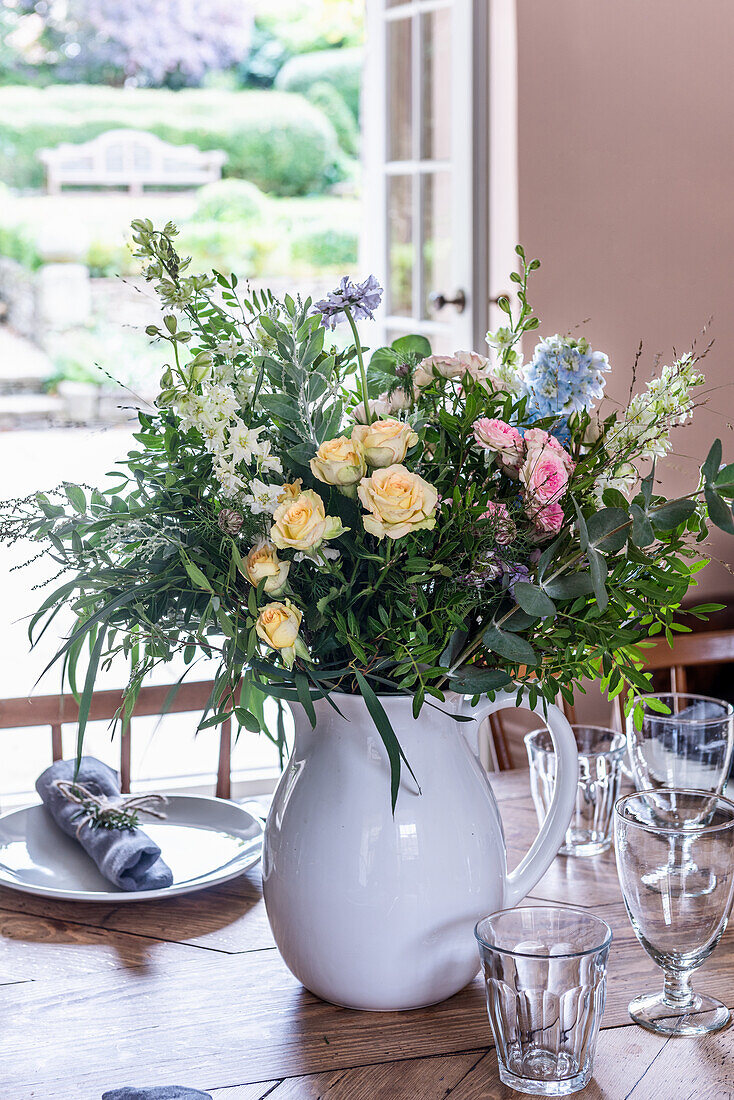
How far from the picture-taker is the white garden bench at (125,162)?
10445 millimetres

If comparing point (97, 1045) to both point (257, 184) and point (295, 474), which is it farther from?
point (257, 184)

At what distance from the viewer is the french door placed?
97.6 inches

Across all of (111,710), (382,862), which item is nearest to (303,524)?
(382,862)

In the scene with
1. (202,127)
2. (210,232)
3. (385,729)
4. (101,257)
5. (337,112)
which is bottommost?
(385,729)

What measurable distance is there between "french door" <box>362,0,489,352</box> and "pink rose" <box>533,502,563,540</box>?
6.03ft

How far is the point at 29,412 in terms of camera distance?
871 centimetres

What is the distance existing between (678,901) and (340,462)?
0.36 metres

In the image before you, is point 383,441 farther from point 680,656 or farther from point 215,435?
point 680,656

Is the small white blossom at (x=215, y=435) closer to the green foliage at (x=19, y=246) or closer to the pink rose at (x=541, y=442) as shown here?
the pink rose at (x=541, y=442)

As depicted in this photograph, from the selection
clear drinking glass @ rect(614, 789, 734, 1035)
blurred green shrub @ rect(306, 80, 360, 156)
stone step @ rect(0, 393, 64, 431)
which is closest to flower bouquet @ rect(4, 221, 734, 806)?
clear drinking glass @ rect(614, 789, 734, 1035)

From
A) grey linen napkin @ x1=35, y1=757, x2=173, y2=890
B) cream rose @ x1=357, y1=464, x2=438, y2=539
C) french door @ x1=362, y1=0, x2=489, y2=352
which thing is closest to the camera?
cream rose @ x1=357, y1=464, x2=438, y2=539

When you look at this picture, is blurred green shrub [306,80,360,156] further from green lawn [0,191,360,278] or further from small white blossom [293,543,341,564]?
small white blossom [293,543,341,564]

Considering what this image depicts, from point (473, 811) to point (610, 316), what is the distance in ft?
6.11

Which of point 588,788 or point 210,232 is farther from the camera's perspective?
point 210,232
